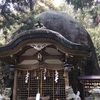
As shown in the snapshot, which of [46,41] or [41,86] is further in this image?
[41,86]

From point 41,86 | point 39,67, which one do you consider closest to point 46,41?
point 39,67

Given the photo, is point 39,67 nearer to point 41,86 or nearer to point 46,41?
point 41,86

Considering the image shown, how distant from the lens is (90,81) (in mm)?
7512

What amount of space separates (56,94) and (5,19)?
4212mm

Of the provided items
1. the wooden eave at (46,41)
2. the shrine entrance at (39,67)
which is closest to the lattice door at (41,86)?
the shrine entrance at (39,67)

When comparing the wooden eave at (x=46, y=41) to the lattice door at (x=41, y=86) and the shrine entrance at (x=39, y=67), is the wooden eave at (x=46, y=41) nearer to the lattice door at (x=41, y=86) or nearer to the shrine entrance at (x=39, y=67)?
the shrine entrance at (x=39, y=67)

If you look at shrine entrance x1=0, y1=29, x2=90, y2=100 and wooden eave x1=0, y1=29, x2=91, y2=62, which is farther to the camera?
shrine entrance x1=0, y1=29, x2=90, y2=100

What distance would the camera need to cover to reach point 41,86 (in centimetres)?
661

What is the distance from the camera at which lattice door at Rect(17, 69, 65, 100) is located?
6648mm

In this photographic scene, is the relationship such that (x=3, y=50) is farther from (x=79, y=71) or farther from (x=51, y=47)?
(x=79, y=71)

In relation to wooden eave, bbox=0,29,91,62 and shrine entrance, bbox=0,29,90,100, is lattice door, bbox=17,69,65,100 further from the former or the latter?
wooden eave, bbox=0,29,91,62

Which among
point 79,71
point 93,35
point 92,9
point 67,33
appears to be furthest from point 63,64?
point 93,35

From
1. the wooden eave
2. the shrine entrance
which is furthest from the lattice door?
the wooden eave

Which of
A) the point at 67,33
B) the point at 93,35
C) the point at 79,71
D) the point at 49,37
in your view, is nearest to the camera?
the point at 49,37
